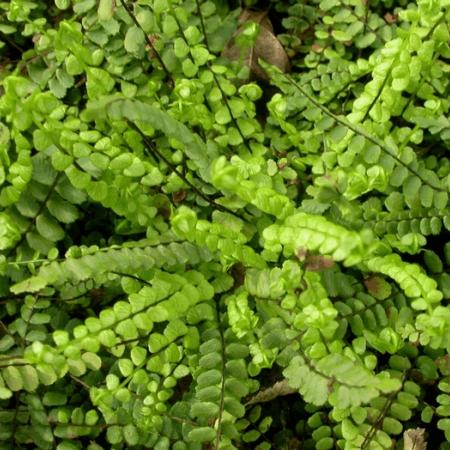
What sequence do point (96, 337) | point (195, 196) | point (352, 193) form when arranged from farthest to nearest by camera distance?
point (195, 196) < point (352, 193) < point (96, 337)

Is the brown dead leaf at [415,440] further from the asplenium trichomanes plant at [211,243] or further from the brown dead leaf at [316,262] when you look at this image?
the brown dead leaf at [316,262]

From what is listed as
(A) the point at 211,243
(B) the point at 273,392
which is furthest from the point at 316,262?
(B) the point at 273,392

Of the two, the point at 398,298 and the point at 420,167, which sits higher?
the point at 420,167

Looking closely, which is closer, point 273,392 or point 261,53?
point 273,392

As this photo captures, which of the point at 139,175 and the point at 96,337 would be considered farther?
the point at 139,175

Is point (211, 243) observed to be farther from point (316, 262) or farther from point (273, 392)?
point (273, 392)

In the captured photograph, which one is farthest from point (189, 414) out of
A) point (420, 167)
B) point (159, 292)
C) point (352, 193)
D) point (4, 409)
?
point (420, 167)

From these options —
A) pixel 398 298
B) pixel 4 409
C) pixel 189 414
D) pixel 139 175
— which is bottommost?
pixel 4 409

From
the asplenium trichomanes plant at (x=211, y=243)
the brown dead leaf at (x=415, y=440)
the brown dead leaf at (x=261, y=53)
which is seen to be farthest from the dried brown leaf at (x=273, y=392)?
the brown dead leaf at (x=261, y=53)

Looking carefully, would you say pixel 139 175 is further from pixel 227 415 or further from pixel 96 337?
pixel 227 415
